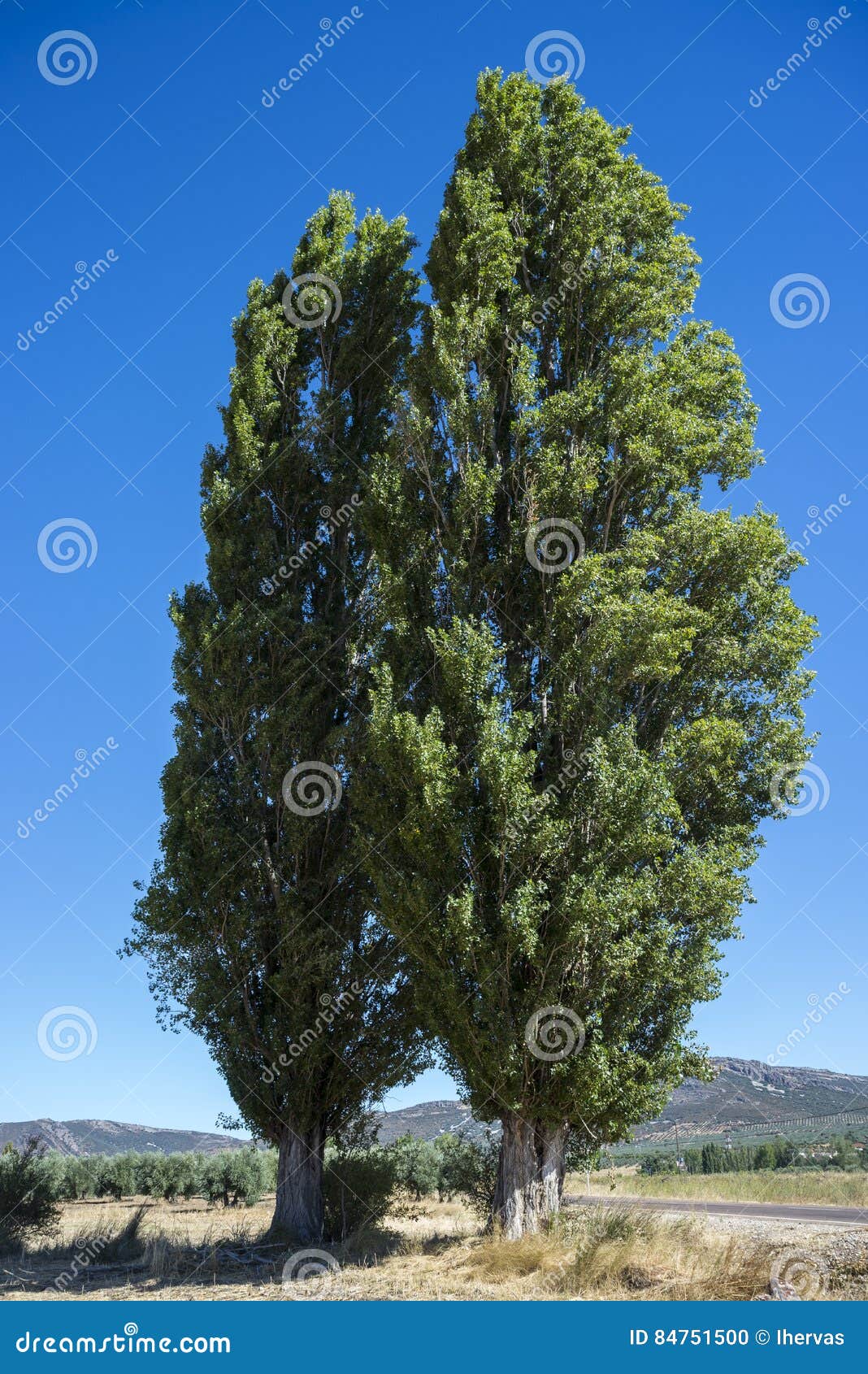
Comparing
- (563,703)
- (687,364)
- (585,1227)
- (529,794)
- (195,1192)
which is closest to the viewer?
(585,1227)

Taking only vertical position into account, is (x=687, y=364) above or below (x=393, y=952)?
above

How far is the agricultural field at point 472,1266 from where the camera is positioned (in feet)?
28.6

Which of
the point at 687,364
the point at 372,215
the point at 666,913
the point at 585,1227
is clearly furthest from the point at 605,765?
the point at 372,215

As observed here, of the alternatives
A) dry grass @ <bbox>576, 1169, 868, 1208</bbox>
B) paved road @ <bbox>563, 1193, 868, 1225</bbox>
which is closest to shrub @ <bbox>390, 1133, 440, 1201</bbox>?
dry grass @ <bbox>576, 1169, 868, 1208</bbox>

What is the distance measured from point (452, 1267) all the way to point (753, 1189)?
687 inches

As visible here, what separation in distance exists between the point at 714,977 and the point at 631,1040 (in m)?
1.30

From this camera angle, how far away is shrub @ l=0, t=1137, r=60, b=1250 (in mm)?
16859

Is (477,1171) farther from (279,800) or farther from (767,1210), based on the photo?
(767,1210)

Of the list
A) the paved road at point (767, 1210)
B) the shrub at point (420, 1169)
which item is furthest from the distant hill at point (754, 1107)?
the paved road at point (767, 1210)

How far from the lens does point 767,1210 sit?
64.0 ft

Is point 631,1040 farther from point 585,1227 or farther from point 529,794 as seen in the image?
point 529,794

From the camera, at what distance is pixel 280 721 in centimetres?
1520

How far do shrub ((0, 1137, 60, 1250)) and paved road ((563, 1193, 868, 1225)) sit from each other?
983 centimetres

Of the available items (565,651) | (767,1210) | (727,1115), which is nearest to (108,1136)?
(727,1115)
